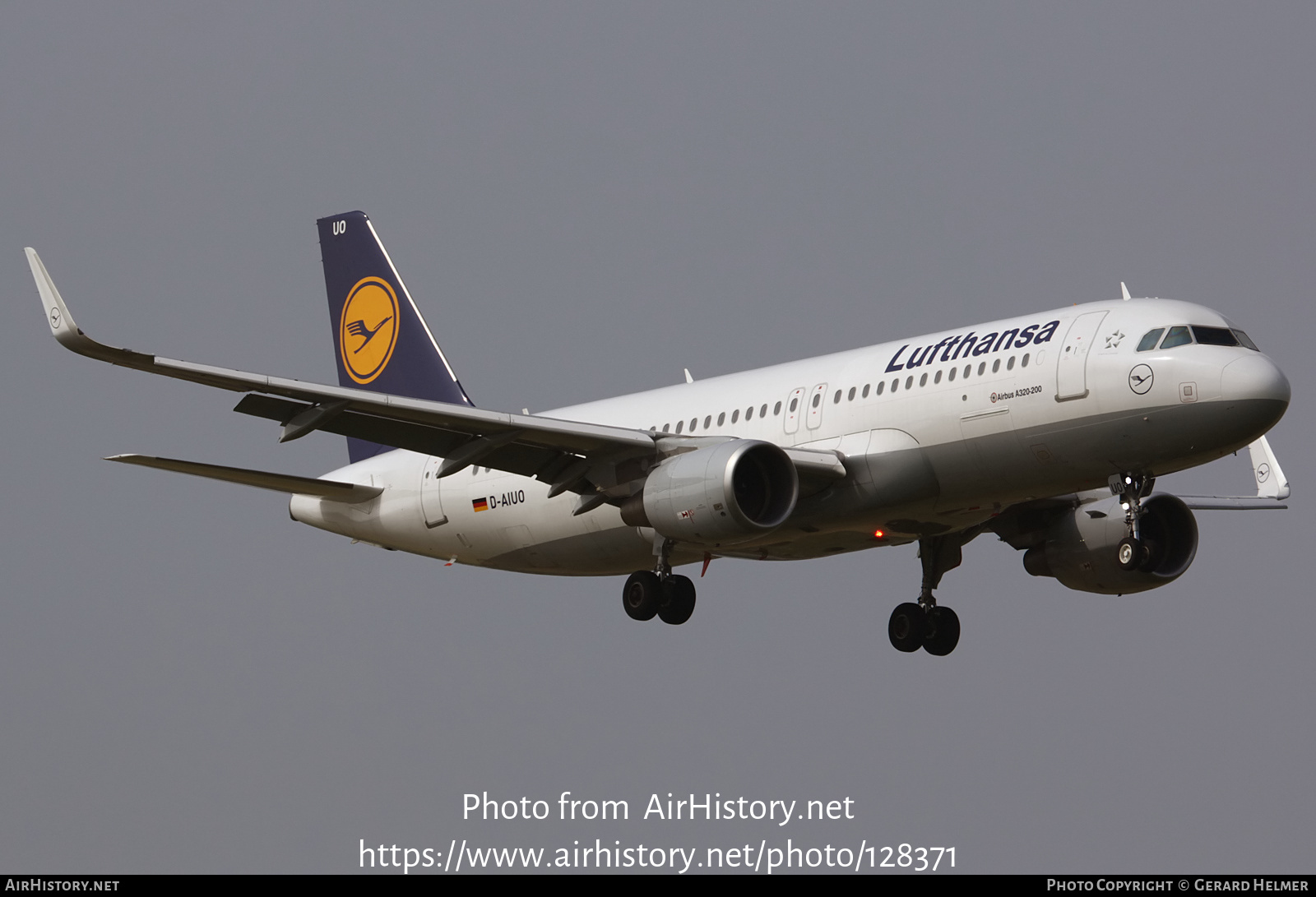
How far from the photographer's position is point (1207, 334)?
3066 centimetres

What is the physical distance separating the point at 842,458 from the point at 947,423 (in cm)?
207

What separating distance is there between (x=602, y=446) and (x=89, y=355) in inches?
376

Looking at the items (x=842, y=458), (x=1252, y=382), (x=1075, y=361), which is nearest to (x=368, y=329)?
(x=842, y=458)

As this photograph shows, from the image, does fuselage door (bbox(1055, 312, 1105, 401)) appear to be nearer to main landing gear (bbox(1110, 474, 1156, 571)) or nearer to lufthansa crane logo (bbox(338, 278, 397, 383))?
main landing gear (bbox(1110, 474, 1156, 571))

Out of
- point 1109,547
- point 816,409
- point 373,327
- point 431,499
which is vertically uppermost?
point 373,327

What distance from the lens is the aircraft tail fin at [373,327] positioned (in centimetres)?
4312

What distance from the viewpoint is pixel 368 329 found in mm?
44562

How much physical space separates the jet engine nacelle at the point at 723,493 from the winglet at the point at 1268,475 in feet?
42.8

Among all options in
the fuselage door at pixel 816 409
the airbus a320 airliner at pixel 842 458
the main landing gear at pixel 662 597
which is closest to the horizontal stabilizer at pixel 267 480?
the airbus a320 airliner at pixel 842 458

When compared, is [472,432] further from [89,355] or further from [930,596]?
[930,596]

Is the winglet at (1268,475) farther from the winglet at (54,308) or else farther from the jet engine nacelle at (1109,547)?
the winglet at (54,308)

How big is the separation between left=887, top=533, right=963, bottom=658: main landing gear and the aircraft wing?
6.22 meters

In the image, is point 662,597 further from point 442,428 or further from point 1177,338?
point 1177,338

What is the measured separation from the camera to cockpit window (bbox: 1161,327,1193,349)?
100.0 ft
